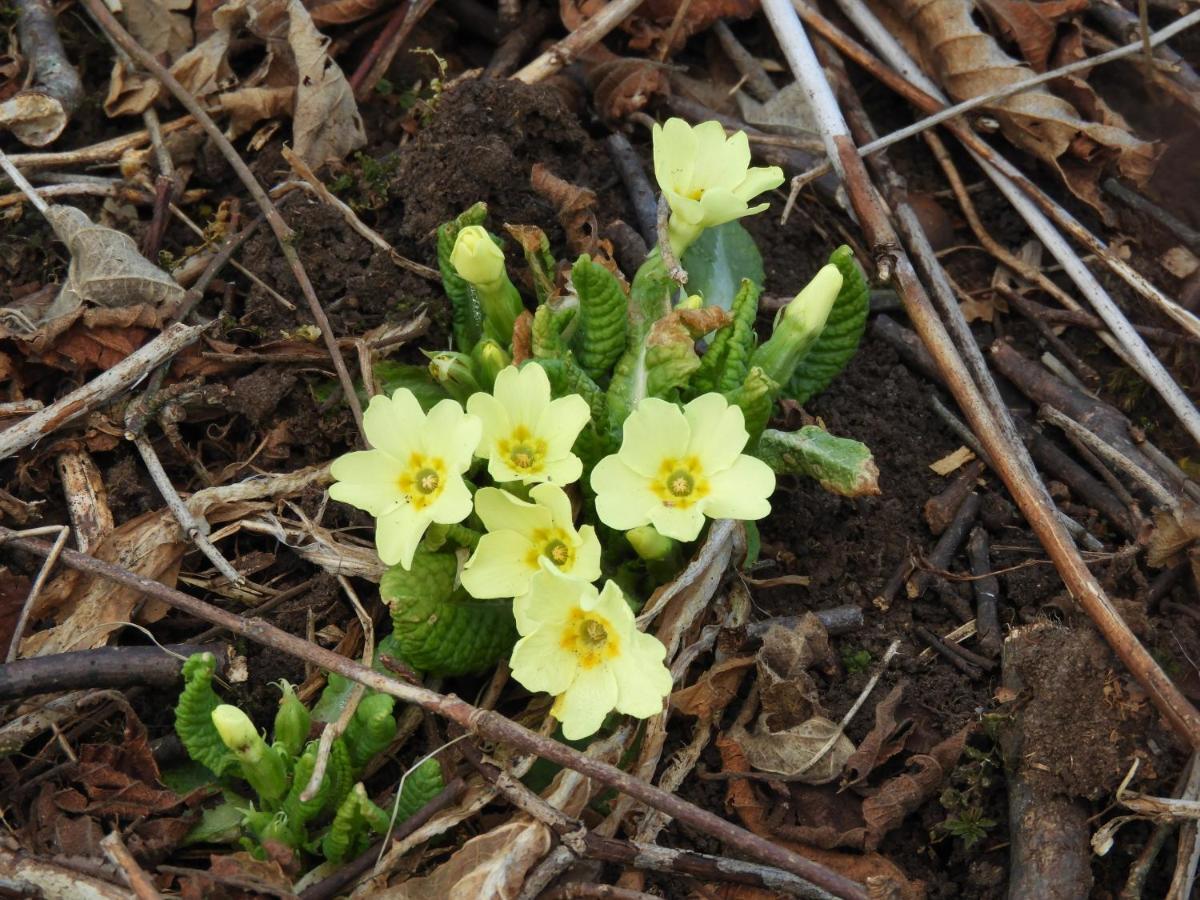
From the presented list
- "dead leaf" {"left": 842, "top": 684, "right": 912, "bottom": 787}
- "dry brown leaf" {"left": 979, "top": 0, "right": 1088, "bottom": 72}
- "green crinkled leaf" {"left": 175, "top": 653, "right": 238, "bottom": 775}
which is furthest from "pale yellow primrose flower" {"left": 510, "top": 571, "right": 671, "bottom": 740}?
"dry brown leaf" {"left": 979, "top": 0, "right": 1088, "bottom": 72}

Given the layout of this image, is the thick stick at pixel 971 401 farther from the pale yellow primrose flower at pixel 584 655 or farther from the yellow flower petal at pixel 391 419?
the yellow flower petal at pixel 391 419

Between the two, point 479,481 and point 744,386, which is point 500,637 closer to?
point 479,481

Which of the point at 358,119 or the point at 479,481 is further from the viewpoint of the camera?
the point at 358,119

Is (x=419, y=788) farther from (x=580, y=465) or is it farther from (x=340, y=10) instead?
(x=340, y=10)

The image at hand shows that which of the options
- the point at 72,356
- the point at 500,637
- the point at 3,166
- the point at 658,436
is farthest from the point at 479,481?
the point at 3,166

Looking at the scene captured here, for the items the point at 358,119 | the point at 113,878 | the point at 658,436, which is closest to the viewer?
the point at 113,878

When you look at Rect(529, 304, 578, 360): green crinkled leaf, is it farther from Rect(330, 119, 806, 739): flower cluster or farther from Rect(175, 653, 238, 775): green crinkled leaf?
Rect(175, 653, 238, 775): green crinkled leaf

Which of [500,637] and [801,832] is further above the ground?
[500,637]
